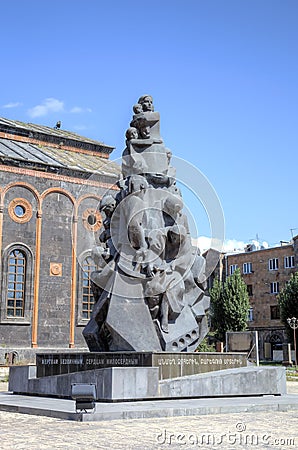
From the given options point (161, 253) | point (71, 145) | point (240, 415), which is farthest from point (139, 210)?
point (71, 145)

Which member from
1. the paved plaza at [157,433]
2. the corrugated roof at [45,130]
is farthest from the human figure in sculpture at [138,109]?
the corrugated roof at [45,130]

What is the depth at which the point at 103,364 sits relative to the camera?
41.5 ft

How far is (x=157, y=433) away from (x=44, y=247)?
93.4 feet

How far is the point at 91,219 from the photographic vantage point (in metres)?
37.4

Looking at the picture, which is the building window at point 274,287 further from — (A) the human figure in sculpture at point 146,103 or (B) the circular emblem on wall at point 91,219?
(A) the human figure in sculpture at point 146,103

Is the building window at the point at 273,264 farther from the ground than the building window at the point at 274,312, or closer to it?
farther from the ground

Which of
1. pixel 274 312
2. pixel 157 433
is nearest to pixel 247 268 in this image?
pixel 274 312

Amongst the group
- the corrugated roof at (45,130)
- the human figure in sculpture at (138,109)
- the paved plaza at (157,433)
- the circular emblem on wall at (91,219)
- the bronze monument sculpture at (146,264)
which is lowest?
the paved plaza at (157,433)

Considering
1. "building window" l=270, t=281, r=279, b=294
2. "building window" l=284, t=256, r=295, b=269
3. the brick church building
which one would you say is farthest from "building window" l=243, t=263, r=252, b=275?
the brick church building

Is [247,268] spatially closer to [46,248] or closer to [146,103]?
[46,248]

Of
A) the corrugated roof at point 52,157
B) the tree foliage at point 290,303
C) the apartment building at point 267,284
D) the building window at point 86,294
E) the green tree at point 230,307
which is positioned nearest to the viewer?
the corrugated roof at point 52,157

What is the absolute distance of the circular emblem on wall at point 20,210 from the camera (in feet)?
116

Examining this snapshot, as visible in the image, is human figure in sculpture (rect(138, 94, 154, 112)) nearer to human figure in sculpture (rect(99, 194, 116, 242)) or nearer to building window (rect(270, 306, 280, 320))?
human figure in sculpture (rect(99, 194, 116, 242))

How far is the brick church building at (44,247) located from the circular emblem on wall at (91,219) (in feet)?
0.06
